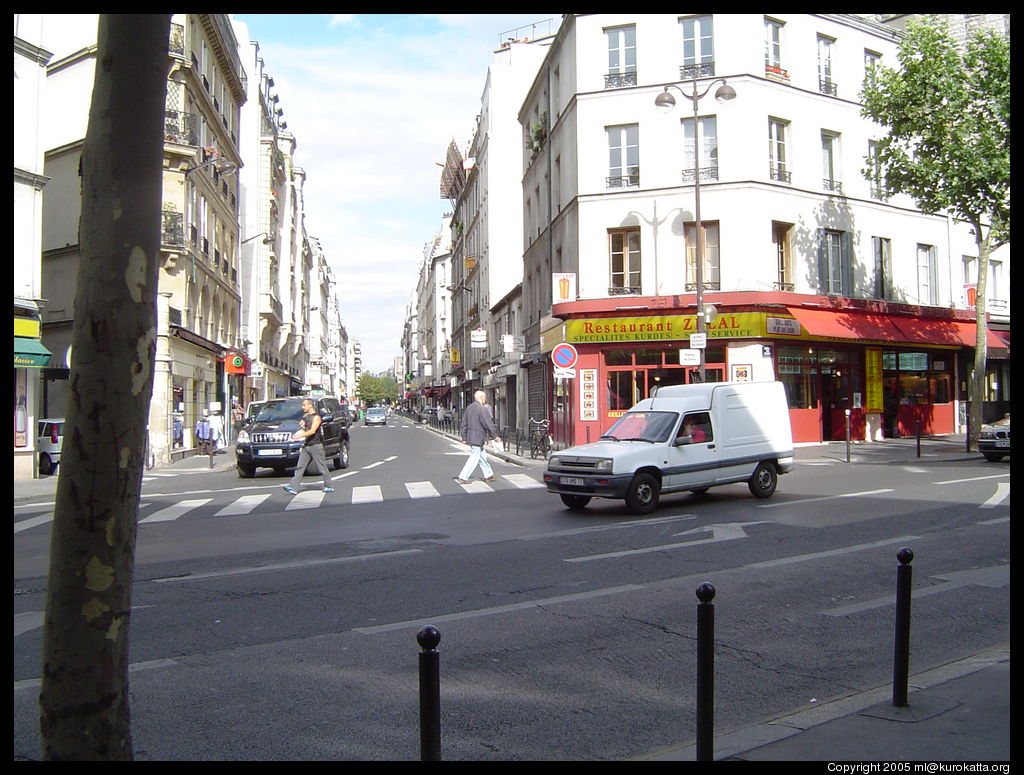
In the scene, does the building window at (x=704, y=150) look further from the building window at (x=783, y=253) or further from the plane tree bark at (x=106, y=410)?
the plane tree bark at (x=106, y=410)

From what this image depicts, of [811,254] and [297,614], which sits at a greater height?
[811,254]

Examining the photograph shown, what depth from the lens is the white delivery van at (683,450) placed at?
1280 cm

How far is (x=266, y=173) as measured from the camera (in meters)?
52.3

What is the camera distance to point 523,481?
18.8 meters

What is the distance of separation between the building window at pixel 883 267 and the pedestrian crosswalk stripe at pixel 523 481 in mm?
17272

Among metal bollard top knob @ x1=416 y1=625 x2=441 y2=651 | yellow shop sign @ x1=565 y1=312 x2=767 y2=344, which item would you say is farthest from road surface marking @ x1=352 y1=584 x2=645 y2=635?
yellow shop sign @ x1=565 y1=312 x2=767 y2=344

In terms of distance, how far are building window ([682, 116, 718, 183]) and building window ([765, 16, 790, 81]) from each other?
2.54 m

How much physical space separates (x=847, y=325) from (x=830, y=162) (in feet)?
19.5

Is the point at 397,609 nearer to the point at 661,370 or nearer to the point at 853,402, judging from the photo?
the point at 661,370

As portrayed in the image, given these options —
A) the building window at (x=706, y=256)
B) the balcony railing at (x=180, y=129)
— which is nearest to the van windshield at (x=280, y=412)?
the balcony railing at (x=180, y=129)

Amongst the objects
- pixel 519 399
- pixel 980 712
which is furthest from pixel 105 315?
pixel 519 399

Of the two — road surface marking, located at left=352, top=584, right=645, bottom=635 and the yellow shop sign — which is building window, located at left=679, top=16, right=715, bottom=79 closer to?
the yellow shop sign
